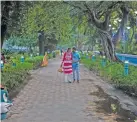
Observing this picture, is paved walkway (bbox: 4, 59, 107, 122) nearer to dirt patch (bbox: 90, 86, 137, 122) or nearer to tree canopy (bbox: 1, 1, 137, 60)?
dirt patch (bbox: 90, 86, 137, 122)

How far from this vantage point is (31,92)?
14.3 metres

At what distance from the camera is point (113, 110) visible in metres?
10.5

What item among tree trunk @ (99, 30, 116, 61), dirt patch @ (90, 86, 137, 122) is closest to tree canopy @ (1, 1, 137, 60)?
tree trunk @ (99, 30, 116, 61)

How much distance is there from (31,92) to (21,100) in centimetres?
207

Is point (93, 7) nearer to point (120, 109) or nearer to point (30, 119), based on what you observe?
point (120, 109)

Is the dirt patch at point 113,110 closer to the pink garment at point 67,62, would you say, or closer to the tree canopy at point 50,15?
the tree canopy at point 50,15

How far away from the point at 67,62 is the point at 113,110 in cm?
752

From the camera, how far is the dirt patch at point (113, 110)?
9427 millimetres

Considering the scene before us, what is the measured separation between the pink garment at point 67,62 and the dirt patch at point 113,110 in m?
4.60

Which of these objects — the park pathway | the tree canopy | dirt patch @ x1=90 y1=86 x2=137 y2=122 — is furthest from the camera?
the tree canopy

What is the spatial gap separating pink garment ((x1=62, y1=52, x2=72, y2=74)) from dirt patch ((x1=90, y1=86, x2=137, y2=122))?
4598 millimetres

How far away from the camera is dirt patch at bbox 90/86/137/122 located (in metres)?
9.43

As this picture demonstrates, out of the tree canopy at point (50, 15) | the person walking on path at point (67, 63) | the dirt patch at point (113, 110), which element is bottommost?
the dirt patch at point (113, 110)

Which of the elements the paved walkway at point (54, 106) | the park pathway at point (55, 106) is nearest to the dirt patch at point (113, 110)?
the park pathway at point (55, 106)
